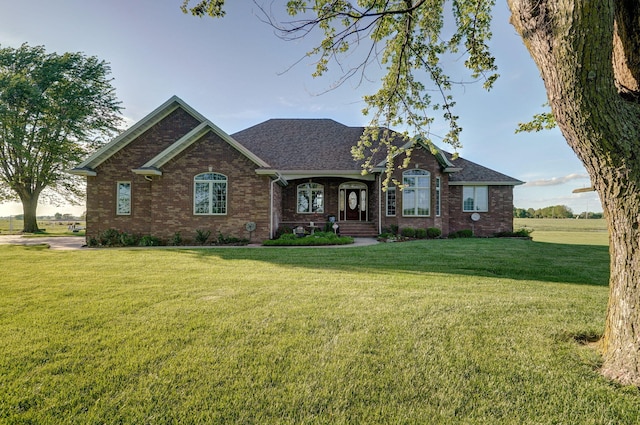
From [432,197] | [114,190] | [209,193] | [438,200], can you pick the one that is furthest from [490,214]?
[114,190]

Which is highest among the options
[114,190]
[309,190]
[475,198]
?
→ [309,190]

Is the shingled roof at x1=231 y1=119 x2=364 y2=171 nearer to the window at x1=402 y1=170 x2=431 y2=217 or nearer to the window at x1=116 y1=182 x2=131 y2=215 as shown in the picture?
the window at x1=402 y1=170 x2=431 y2=217

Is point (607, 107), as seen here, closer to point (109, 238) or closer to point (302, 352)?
point (302, 352)

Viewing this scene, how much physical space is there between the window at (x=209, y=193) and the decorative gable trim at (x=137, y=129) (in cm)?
303

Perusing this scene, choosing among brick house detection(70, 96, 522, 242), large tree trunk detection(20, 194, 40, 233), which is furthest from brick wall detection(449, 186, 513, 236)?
large tree trunk detection(20, 194, 40, 233)

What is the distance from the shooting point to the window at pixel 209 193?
1334 centimetres

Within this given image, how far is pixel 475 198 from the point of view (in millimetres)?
17562

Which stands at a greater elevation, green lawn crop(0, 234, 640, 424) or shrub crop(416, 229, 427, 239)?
shrub crop(416, 229, 427, 239)

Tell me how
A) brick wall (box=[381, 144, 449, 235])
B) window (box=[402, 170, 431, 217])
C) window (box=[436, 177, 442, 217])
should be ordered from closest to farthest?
1. brick wall (box=[381, 144, 449, 235])
2. window (box=[402, 170, 431, 217])
3. window (box=[436, 177, 442, 217])

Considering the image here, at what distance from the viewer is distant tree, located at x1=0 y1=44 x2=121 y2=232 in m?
20.7

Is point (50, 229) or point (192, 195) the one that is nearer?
point (192, 195)

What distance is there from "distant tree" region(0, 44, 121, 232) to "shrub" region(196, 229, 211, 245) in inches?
689

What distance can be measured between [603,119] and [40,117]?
31.2m

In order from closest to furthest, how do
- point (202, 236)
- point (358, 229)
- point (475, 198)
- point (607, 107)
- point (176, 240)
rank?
1. point (607, 107)
2. point (176, 240)
3. point (202, 236)
4. point (358, 229)
5. point (475, 198)
